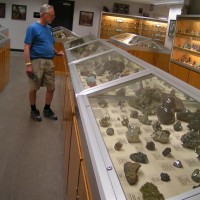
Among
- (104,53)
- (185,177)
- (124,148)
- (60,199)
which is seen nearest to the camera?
(185,177)

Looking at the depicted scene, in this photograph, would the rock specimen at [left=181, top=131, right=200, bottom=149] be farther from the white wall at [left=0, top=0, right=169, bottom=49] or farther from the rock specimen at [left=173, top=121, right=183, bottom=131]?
the white wall at [left=0, top=0, right=169, bottom=49]

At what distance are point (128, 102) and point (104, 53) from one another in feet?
4.60

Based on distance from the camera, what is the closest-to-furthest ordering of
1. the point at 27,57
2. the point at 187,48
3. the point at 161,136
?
the point at 161,136, the point at 27,57, the point at 187,48

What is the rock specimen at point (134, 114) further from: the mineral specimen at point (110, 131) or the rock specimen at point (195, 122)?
the rock specimen at point (195, 122)

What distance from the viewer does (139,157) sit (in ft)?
5.03

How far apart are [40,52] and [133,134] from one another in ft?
8.42

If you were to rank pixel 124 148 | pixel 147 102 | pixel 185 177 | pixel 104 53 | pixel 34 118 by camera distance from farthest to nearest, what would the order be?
pixel 34 118 < pixel 104 53 < pixel 147 102 < pixel 124 148 < pixel 185 177

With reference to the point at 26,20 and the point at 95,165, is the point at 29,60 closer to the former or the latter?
the point at 95,165

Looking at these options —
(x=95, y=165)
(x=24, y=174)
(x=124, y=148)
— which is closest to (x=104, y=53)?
(x=24, y=174)

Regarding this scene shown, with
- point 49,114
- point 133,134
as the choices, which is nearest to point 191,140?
point 133,134

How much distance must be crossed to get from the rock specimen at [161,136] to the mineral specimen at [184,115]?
15cm

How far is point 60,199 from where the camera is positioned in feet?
8.50

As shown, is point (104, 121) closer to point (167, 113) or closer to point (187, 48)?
point (167, 113)

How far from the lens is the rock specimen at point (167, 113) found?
195cm
